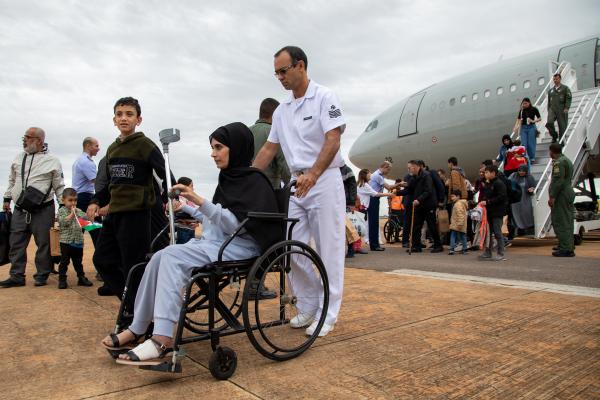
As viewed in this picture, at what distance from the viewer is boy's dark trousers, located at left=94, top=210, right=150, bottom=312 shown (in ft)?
9.62

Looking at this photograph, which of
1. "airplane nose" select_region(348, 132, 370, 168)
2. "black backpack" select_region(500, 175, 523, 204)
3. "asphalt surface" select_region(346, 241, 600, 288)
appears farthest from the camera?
"airplane nose" select_region(348, 132, 370, 168)

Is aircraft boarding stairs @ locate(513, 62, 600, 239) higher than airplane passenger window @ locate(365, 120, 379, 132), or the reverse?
airplane passenger window @ locate(365, 120, 379, 132)

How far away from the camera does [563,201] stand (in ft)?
23.6

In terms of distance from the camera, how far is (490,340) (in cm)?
258

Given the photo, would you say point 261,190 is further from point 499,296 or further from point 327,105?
point 499,296

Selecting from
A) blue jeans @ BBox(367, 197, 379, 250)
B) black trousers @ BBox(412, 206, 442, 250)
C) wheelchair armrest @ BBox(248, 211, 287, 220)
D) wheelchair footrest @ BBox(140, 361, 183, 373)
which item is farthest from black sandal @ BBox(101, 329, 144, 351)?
blue jeans @ BBox(367, 197, 379, 250)

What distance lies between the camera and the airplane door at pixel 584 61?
11848mm

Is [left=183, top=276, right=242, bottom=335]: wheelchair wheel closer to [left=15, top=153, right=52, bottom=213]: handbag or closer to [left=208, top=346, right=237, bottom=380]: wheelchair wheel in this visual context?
[left=208, top=346, right=237, bottom=380]: wheelchair wheel

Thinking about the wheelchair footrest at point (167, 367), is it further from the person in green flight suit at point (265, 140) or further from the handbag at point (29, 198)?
the handbag at point (29, 198)

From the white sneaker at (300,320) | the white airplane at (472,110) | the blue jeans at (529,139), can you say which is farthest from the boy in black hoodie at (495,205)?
the white sneaker at (300,320)

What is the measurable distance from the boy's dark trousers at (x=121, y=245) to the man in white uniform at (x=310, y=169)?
0.99 metres

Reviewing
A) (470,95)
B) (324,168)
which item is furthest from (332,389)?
(470,95)

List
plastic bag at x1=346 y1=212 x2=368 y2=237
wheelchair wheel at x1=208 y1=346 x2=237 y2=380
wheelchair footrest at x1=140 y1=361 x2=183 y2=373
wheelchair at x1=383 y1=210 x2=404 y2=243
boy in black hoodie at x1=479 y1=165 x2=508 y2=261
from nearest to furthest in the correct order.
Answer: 1. wheelchair footrest at x1=140 y1=361 x2=183 y2=373
2. wheelchair wheel at x1=208 y1=346 x2=237 y2=380
3. boy in black hoodie at x1=479 y1=165 x2=508 y2=261
4. plastic bag at x1=346 y1=212 x2=368 y2=237
5. wheelchair at x1=383 y1=210 x2=404 y2=243

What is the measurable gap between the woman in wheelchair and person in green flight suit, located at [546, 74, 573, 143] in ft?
30.9
